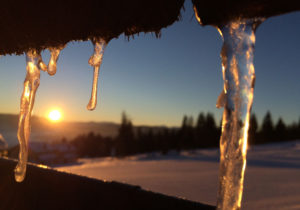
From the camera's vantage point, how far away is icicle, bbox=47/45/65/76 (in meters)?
1.90

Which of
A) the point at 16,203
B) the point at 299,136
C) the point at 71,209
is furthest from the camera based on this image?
the point at 299,136

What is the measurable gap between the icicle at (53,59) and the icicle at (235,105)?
1.22 meters

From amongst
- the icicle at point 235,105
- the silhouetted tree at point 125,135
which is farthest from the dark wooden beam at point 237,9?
the silhouetted tree at point 125,135

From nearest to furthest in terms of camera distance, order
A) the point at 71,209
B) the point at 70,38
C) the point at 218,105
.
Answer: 1. the point at 218,105
2. the point at 70,38
3. the point at 71,209

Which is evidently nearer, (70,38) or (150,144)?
(70,38)

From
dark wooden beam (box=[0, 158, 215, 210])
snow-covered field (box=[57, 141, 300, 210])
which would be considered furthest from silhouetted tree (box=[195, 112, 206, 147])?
dark wooden beam (box=[0, 158, 215, 210])

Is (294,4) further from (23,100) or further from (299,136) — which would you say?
(299,136)

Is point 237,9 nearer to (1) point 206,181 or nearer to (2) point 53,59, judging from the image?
(2) point 53,59

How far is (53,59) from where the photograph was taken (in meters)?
2.05

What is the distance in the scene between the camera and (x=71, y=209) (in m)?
2.05

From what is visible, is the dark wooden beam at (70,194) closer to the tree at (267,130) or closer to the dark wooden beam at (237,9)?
the dark wooden beam at (237,9)

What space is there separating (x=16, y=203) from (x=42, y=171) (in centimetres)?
49

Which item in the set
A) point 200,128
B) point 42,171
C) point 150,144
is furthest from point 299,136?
point 42,171

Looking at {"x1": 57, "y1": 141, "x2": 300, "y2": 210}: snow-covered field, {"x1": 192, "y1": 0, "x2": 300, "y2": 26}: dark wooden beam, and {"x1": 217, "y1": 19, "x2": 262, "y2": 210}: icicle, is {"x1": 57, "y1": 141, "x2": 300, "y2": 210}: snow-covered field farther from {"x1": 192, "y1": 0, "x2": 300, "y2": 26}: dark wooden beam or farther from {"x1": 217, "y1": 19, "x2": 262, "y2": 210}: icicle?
{"x1": 192, "y1": 0, "x2": 300, "y2": 26}: dark wooden beam
